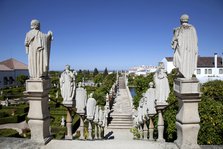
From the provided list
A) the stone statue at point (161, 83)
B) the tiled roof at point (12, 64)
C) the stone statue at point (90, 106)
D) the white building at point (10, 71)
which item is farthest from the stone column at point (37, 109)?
the tiled roof at point (12, 64)

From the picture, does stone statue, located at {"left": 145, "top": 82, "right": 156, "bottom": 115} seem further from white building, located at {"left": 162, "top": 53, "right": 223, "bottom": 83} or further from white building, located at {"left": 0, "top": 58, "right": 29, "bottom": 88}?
white building, located at {"left": 0, "top": 58, "right": 29, "bottom": 88}

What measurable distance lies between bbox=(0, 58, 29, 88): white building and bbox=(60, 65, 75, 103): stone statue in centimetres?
7320

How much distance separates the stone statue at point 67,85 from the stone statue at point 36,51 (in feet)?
4.77

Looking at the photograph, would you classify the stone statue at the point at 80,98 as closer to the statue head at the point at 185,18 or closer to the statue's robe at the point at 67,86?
the statue's robe at the point at 67,86

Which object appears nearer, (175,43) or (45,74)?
(175,43)

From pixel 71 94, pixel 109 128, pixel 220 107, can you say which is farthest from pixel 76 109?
pixel 109 128

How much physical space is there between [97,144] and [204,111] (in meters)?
6.39

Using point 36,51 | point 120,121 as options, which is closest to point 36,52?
point 36,51

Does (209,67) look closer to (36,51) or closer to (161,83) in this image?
(161,83)

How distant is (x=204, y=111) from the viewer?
980 centimetres

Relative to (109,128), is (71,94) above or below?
above

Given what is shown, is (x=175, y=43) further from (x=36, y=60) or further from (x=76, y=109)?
(x=76, y=109)

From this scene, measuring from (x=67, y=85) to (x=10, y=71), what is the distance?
79985 millimetres

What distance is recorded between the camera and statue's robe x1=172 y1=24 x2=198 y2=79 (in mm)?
5113
